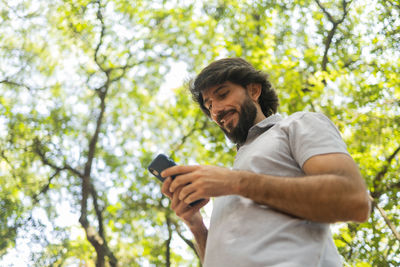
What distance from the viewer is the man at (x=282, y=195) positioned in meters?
0.99

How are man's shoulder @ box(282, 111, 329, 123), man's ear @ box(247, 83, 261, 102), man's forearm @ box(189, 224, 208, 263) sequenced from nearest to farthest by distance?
man's shoulder @ box(282, 111, 329, 123) < man's forearm @ box(189, 224, 208, 263) < man's ear @ box(247, 83, 261, 102)

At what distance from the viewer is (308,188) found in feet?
3.25

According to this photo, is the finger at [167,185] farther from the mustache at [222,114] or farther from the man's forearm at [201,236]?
the mustache at [222,114]

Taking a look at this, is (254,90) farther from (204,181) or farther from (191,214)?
(204,181)

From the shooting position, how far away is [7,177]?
7305 millimetres

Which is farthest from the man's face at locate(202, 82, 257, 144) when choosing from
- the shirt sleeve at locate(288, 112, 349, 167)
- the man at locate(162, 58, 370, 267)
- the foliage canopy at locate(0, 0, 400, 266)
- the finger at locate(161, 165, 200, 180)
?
the foliage canopy at locate(0, 0, 400, 266)

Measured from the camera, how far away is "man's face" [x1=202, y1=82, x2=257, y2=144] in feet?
5.17

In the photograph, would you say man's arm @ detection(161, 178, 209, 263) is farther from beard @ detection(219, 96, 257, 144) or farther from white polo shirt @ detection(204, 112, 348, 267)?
beard @ detection(219, 96, 257, 144)

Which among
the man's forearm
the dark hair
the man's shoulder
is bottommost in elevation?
the man's forearm

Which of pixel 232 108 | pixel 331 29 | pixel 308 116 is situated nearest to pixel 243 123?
pixel 232 108

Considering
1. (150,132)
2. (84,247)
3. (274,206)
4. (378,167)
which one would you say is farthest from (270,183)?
(150,132)

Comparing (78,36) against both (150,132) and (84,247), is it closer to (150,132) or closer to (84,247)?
(150,132)

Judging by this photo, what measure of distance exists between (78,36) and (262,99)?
698cm

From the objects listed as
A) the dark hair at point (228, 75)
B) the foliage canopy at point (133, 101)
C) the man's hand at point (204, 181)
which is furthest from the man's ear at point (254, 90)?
the foliage canopy at point (133, 101)
